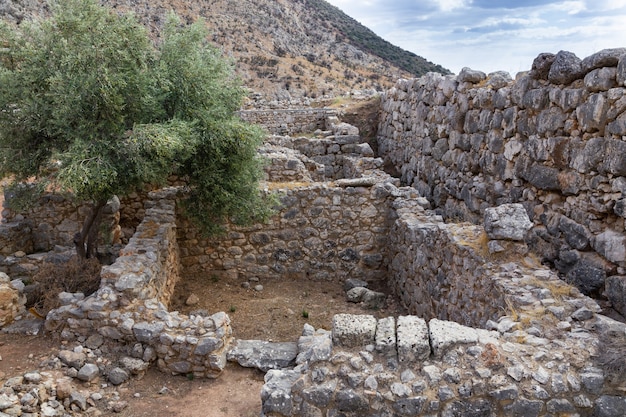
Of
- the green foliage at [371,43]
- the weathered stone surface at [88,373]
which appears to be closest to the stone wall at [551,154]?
the weathered stone surface at [88,373]

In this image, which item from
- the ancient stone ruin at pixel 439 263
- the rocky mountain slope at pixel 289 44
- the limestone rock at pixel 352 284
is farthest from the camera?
the rocky mountain slope at pixel 289 44

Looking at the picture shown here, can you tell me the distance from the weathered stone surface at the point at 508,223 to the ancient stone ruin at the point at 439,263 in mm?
27

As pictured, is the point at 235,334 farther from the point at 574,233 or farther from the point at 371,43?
the point at 371,43

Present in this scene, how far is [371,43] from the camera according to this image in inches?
2618

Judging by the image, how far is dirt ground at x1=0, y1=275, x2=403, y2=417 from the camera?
6.04 metres

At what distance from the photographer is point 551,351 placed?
193 inches

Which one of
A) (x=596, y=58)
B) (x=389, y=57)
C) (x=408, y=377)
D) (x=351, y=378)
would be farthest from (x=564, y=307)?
(x=389, y=57)

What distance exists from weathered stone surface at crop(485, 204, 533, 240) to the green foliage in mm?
52659

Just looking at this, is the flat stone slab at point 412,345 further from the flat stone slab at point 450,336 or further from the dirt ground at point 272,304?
the dirt ground at point 272,304

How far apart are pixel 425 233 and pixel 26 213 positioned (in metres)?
8.51

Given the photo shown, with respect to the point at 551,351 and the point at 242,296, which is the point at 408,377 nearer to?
the point at 551,351

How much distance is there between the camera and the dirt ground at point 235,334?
19.8 feet

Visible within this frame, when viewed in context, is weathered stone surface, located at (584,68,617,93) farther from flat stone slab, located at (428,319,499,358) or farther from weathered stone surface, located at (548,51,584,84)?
flat stone slab, located at (428,319,499,358)

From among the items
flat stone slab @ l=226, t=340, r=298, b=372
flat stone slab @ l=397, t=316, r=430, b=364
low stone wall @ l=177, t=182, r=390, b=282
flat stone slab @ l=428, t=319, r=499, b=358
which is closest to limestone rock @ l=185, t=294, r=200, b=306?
low stone wall @ l=177, t=182, r=390, b=282
